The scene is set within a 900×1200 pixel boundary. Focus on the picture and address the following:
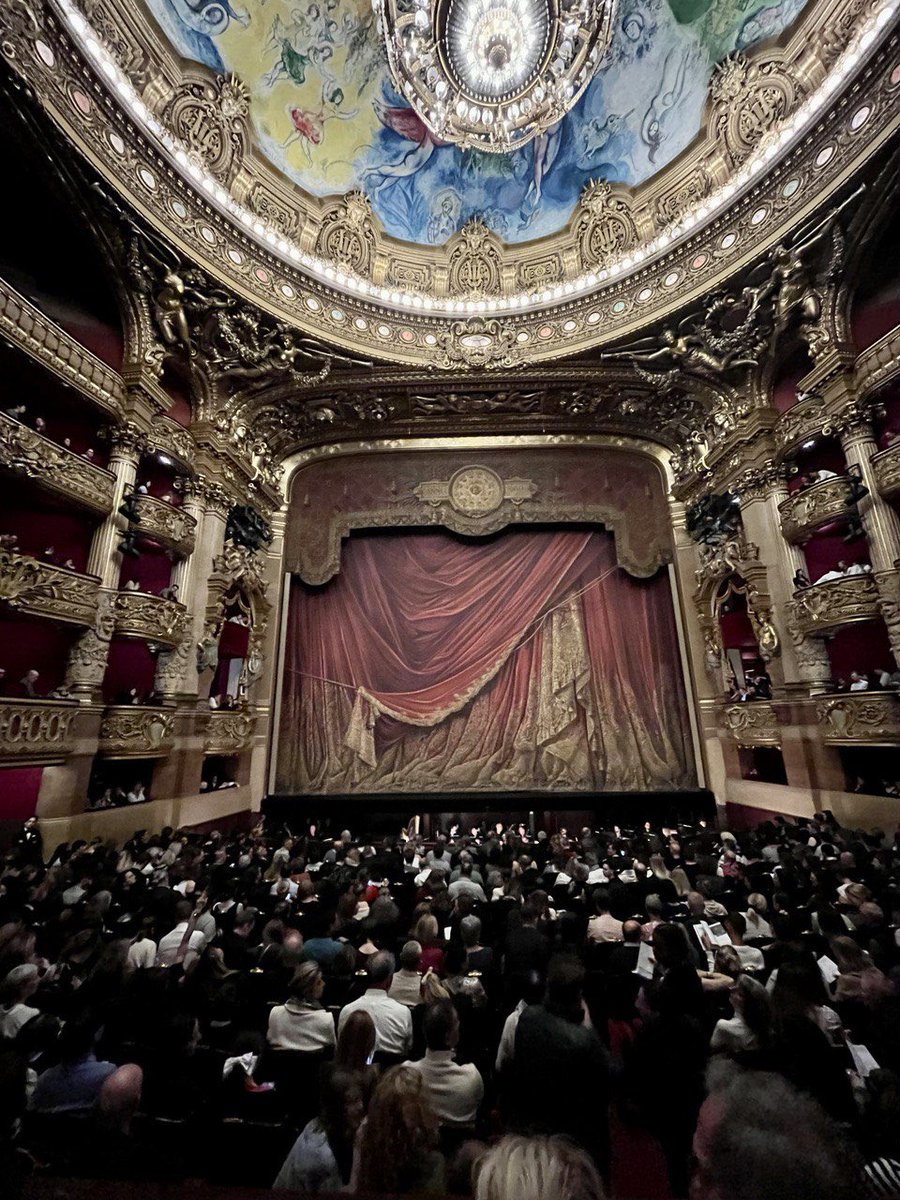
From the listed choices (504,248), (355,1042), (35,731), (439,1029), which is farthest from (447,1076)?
(504,248)

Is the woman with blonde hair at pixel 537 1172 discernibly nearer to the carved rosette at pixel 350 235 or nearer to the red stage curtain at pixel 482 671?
the red stage curtain at pixel 482 671

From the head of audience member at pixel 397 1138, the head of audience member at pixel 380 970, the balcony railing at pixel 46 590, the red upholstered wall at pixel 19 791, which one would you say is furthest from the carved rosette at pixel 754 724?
the red upholstered wall at pixel 19 791

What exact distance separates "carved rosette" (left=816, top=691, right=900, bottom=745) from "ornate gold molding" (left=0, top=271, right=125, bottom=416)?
496 inches

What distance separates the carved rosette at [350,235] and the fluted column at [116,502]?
624 centimetres

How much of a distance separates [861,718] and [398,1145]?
28.9ft

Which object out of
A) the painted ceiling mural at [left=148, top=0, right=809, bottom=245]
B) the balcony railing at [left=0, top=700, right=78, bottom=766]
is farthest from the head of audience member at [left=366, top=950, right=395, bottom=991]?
the painted ceiling mural at [left=148, top=0, right=809, bottom=245]

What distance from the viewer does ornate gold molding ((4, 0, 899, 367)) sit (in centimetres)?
708

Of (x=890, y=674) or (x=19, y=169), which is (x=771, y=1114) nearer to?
(x=890, y=674)

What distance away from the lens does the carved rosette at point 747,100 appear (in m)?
8.62

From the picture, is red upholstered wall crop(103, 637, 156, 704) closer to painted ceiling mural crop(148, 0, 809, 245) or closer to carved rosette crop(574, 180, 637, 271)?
painted ceiling mural crop(148, 0, 809, 245)

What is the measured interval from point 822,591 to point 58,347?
41.0 ft

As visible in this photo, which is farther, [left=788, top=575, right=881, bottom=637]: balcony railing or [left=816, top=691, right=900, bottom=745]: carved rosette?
[left=788, top=575, right=881, bottom=637]: balcony railing

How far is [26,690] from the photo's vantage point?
696cm

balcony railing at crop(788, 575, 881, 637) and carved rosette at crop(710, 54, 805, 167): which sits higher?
carved rosette at crop(710, 54, 805, 167)
